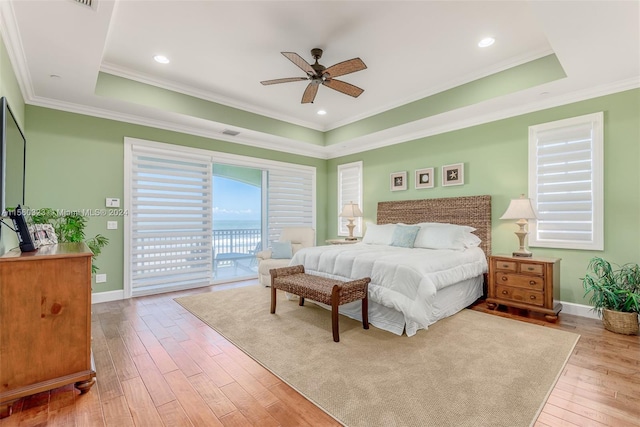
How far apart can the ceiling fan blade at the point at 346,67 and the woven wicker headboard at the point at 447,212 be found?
268cm

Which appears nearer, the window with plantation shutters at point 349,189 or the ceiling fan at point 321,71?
the ceiling fan at point 321,71

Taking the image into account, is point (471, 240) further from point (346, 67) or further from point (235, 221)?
point (235, 221)

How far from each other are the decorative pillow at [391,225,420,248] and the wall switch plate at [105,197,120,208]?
158 inches

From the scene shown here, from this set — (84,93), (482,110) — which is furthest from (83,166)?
(482,110)

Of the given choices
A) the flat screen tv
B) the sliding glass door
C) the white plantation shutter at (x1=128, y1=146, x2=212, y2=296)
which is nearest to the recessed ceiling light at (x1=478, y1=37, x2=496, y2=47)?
the flat screen tv

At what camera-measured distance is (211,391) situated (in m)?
2.01

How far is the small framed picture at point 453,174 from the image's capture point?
4613mm

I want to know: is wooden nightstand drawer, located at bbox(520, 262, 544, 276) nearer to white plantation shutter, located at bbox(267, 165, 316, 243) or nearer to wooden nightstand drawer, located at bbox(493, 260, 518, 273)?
wooden nightstand drawer, located at bbox(493, 260, 518, 273)

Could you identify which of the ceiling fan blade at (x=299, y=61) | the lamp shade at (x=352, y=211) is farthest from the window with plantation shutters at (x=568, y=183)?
the ceiling fan blade at (x=299, y=61)

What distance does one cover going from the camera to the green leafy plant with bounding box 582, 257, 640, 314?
2.97 meters

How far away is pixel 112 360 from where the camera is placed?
7.97 ft

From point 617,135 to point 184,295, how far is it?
5811 millimetres

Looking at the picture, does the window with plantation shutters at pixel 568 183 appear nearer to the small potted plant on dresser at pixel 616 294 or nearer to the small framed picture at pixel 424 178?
the small potted plant on dresser at pixel 616 294

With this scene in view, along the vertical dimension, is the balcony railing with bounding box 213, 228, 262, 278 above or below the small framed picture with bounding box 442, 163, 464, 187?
below
